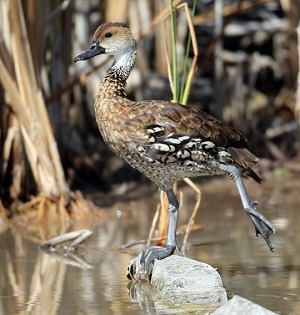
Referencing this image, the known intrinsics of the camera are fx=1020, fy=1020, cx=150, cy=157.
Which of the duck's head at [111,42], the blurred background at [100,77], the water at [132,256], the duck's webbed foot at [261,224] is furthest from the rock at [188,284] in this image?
the blurred background at [100,77]

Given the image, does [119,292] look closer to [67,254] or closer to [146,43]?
[67,254]

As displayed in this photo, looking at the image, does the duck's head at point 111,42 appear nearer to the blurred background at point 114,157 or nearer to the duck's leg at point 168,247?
the blurred background at point 114,157

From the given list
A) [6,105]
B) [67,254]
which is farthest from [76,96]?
[67,254]

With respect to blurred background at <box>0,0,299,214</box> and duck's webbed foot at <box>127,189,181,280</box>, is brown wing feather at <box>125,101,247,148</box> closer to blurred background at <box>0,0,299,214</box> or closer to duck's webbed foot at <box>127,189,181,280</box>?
duck's webbed foot at <box>127,189,181,280</box>

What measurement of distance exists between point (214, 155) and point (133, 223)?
2.24 meters

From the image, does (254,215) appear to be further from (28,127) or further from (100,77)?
(100,77)

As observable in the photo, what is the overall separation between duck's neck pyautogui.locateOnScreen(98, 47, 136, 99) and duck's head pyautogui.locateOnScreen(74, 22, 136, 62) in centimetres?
4

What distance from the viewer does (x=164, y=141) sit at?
6.43 meters

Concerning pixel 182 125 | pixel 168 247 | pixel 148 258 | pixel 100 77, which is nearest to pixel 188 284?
pixel 148 258

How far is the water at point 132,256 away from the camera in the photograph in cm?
593

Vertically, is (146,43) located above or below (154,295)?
above

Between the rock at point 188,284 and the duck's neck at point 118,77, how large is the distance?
124 cm

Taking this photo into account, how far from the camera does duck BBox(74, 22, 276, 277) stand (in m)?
6.44

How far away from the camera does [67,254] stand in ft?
24.6
